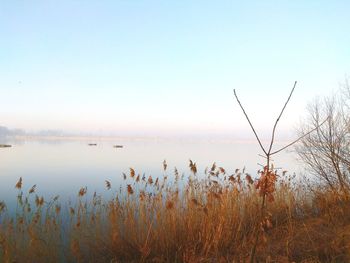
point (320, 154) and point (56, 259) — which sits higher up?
point (320, 154)

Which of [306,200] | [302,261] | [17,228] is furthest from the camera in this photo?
[306,200]

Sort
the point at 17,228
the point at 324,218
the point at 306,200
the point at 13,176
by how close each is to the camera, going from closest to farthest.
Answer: the point at 17,228 → the point at 324,218 → the point at 306,200 → the point at 13,176

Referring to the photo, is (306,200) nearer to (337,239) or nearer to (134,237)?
(337,239)

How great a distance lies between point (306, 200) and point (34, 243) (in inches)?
220

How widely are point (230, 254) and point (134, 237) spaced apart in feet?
4.40

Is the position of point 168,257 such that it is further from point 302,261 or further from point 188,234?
point 302,261

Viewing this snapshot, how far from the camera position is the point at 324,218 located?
556 centimetres

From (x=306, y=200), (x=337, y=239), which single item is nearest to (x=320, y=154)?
(x=306, y=200)

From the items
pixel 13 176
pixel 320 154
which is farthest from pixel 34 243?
pixel 13 176

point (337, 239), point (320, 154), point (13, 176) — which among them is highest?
point (320, 154)

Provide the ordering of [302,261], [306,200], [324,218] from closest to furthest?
[302,261] → [324,218] → [306,200]

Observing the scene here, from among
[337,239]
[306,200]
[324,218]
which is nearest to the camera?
[337,239]

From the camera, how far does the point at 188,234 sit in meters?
4.47

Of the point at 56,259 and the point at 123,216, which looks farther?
the point at 123,216
